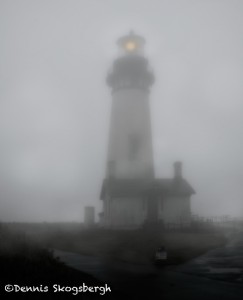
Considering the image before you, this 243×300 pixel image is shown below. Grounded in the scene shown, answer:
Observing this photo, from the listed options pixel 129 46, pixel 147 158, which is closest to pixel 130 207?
pixel 147 158

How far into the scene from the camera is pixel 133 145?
3612 centimetres

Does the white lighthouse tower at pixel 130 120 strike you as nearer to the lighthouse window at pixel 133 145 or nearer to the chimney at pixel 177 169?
the lighthouse window at pixel 133 145

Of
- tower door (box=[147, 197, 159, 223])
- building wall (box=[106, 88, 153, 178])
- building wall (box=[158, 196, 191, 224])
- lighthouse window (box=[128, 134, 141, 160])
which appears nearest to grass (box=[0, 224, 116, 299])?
tower door (box=[147, 197, 159, 223])

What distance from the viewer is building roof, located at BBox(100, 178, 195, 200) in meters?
34.8

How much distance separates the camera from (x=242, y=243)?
24922mm

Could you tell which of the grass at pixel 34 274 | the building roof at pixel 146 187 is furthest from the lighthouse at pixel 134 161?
the grass at pixel 34 274

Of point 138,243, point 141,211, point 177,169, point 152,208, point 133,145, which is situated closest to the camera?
point 138,243

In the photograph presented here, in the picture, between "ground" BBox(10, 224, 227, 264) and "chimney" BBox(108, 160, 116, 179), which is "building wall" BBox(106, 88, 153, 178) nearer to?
"chimney" BBox(108, 160, 116, 179)

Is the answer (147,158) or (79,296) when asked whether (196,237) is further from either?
(79,296)

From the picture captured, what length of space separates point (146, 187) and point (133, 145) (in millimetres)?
4101

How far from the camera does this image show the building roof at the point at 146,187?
34.8m

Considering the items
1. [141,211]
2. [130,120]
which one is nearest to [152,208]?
[141,211]

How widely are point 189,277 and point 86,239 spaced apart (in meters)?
16.6

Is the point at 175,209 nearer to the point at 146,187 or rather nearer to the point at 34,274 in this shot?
the point at 146,187
